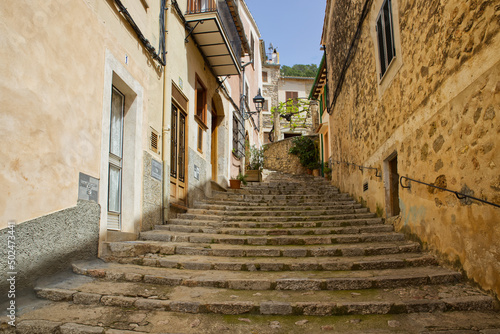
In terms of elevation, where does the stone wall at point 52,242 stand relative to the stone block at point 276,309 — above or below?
above

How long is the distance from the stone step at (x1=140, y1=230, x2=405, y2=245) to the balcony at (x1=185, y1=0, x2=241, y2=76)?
16.1 ft

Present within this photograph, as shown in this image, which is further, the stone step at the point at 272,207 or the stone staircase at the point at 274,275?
the stone step at the point at 272,207

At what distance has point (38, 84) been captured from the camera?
3.72 metres

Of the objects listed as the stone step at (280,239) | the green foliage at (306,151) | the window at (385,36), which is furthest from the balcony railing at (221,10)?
the green foliage at (306,151)

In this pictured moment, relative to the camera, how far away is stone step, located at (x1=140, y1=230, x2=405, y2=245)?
18.8 ft

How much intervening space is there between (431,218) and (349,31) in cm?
632

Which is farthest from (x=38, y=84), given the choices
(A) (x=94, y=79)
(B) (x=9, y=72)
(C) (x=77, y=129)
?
(A) (x=94, y=79)

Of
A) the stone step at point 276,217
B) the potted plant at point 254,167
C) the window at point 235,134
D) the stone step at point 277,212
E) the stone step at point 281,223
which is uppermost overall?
the window at point 235,134

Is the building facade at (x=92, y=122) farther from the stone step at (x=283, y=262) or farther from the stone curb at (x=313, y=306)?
the stone curb at (x=313, y=306)

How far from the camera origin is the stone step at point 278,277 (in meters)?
3.96

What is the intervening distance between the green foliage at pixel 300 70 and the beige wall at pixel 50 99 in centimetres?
3544

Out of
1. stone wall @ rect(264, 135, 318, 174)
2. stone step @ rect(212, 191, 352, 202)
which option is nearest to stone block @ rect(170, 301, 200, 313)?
stone step @ rect(212, 191, 352, 202)

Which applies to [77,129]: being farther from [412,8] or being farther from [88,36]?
[412,8]

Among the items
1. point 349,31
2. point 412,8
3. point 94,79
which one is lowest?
point 94,79
